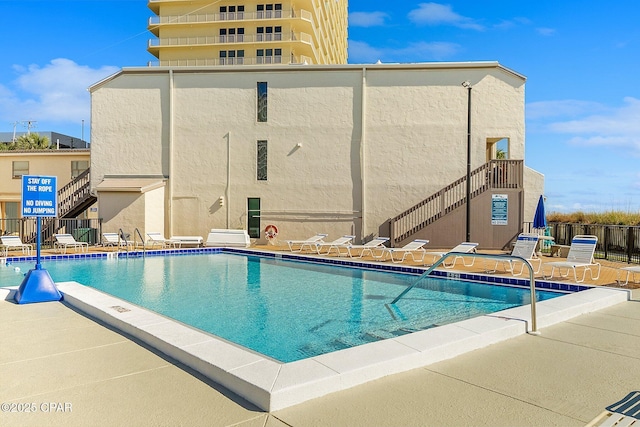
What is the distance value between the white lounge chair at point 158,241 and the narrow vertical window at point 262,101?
6476 mm

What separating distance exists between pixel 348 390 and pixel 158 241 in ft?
50.0

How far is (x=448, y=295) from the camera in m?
8.75

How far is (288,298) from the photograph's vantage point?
27.7 feet

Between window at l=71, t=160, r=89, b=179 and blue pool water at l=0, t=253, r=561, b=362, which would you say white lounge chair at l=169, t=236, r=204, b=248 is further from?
window at l=71, t=160, r=89, b=179

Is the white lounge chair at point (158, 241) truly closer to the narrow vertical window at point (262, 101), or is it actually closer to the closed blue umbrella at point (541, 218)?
the narrow vertical window at point (262, 101)

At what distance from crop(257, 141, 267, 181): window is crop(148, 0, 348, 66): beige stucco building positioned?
2392cm

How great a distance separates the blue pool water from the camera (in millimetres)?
5965

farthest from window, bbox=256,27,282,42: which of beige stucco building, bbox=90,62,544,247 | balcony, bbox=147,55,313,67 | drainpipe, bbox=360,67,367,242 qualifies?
drainpipe, bbox=360,67,367,242

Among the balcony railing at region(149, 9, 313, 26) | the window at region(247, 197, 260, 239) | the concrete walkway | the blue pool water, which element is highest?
the balcony railing at region(149, 9, 313, 26)

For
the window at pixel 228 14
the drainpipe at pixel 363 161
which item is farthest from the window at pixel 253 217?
the window at pixel 228 14

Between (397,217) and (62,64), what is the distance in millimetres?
23852

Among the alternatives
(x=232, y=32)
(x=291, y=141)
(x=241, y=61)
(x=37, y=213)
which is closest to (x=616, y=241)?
(x=291, y=141)

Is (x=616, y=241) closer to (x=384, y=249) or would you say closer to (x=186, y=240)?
(x=384, y=249)

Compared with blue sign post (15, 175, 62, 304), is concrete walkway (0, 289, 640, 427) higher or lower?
lower
